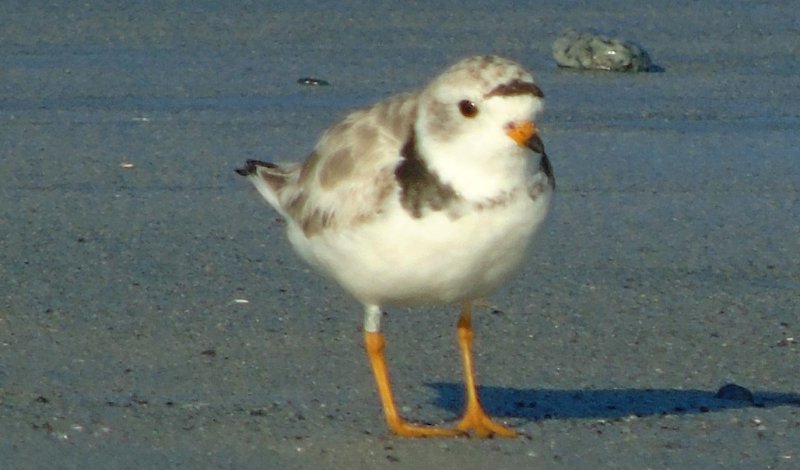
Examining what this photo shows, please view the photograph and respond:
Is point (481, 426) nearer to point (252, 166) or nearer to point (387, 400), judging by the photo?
point (387, 400)

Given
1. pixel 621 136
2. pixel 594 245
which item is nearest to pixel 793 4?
pixel 621 136

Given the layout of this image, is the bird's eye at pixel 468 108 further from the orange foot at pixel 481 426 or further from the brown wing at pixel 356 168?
the orange foot at pixel 481 426

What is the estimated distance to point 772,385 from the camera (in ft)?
→ 14.8

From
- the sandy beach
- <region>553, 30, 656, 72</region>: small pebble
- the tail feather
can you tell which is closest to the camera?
the sandy beach

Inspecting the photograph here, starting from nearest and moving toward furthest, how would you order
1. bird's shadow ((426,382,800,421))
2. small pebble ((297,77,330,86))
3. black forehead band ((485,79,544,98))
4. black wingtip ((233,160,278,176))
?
black forehead band ((485,79,544,98))
bird's shadow ((426,382,800,421))
black wingtip ((233,160,278,176))
small pebble ((297,77,330,86))

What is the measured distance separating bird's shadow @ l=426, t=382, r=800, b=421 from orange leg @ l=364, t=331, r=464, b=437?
211mm

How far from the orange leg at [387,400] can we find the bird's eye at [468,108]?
0.71m

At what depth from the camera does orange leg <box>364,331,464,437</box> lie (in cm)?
416

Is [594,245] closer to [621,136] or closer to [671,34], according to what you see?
[621,136]

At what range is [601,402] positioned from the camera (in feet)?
14.4

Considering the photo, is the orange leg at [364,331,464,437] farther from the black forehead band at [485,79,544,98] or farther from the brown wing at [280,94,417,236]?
the black forehead band at [485,79,544,98]

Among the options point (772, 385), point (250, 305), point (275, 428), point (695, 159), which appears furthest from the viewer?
point (695, 159)

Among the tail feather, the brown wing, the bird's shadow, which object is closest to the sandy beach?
the bird's shadow

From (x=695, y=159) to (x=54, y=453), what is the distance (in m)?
3.67
